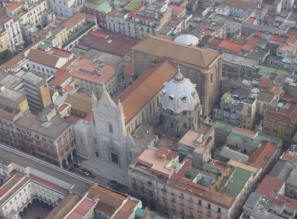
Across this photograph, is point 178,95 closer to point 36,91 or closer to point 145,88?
point 145,88

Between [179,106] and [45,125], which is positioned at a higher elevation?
[179,106]

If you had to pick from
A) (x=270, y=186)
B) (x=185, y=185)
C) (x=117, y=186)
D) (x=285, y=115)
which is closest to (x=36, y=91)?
(x=117, y=186)

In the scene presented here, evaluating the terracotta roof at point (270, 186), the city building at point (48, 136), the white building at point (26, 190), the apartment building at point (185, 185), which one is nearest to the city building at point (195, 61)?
the apartment building at point (185, 185)

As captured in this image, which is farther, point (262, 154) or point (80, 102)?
point (80, 102)

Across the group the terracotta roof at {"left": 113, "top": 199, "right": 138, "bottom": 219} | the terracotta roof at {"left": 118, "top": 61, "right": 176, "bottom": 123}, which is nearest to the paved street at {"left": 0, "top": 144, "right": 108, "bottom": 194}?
the terracotta roof at {"left": 113, "top": 199, "right": 138, "bottom": 219}

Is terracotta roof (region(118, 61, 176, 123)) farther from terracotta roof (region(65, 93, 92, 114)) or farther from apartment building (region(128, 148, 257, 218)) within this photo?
apartment building (region(128, 148, 257, 218))
